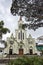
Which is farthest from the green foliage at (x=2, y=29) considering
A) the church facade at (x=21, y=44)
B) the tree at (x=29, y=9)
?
the tree at (x=29, y=9)

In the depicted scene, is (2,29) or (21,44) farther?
(21,44)

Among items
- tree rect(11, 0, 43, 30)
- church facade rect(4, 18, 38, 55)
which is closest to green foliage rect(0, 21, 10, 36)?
church facade rect(4, 18, 38, 55)

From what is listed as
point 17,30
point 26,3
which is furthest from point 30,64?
point 17,30

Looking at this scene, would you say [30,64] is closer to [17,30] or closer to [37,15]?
[37,15]

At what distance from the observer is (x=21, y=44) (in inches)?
2318

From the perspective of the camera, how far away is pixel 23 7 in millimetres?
18250

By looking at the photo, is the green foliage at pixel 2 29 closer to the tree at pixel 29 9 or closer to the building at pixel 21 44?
the building at pixel 21 44

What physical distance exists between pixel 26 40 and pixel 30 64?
4590 centimetres

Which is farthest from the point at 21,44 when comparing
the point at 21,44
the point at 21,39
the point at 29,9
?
the point at 29,9

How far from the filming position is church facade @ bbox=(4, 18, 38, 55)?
58.3 meters

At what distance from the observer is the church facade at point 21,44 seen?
5831cm

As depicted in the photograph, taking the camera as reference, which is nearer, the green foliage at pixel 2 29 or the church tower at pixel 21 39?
the green foliage at pixel 2 29

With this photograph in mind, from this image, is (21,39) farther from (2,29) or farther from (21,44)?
(2,29)

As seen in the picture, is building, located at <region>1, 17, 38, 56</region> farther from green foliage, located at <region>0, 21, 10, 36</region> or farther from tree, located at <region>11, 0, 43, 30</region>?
tree, located at <region>11, 0, 43, 30</region>
